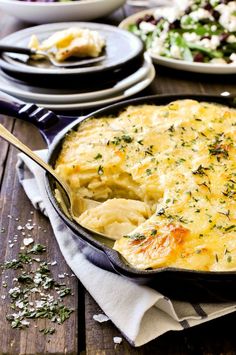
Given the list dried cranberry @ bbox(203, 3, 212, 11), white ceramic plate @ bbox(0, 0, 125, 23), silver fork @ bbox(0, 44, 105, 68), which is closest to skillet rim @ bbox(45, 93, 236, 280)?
silver fork @ bbox(0, 44, 105, 68)

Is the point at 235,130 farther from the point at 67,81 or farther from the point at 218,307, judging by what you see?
the point at 67,81

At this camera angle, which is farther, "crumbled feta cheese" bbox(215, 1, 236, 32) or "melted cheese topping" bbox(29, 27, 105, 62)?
"crumbled feta cheese" bbox(215, 1, 236, 32)

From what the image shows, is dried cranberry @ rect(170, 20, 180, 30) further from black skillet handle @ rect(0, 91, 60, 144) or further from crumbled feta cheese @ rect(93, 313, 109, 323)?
crumbled feta cheese @ rect(93, 313, 109, 323)

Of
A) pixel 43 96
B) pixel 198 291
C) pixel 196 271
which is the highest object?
pixel 196 271

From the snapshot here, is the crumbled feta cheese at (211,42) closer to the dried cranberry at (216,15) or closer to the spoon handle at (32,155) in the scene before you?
the dried cranberry at (216,15)

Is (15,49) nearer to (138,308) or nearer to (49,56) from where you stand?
(49,56)

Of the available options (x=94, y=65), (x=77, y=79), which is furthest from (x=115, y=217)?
(x=94, y=65)

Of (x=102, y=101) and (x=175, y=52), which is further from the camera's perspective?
(x=175, y=52)

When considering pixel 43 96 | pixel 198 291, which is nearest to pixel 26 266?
pixel 198 291
